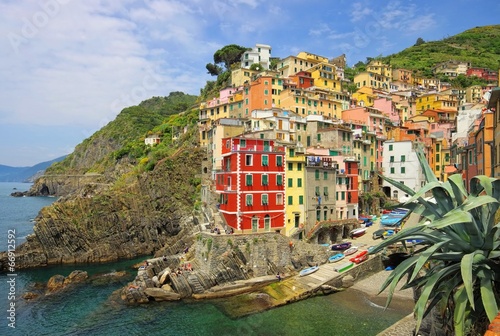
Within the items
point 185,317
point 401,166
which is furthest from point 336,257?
point 401,166

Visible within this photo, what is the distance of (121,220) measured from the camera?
55.9m

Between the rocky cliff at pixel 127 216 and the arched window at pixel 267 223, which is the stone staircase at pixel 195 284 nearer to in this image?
the arched window at pixel 267 223

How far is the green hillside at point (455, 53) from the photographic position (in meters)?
141

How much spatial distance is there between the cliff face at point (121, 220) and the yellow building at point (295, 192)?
1848cm

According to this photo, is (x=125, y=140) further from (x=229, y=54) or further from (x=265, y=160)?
(x=265, y=160)

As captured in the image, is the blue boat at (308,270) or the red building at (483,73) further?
the red building at (483,73)

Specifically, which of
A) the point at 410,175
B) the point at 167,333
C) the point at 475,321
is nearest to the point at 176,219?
the point at 167,333

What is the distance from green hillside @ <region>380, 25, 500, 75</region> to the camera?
463 feet

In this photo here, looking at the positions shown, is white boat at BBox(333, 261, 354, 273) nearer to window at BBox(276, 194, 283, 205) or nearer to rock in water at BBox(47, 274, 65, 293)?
window at BBox(276, 194, 283, 205)

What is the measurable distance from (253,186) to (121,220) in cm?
2611

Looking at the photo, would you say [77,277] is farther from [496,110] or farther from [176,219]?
[496,110]

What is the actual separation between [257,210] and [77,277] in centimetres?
2176

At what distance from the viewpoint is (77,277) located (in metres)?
40.6

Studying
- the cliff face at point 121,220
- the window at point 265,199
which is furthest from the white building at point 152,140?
the window at point 265,199
